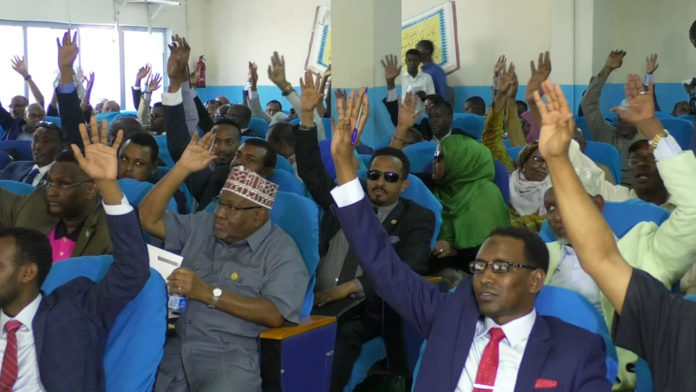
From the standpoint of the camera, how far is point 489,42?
11.0m

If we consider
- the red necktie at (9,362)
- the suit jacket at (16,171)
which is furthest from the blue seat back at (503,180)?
the red necktie at (9,362)

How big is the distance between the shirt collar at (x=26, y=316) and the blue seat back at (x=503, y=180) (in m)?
3.18

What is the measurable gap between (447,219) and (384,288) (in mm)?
2487

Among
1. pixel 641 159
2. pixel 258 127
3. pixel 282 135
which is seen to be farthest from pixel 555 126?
pixel 258 127

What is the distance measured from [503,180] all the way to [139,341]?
3.05 metres

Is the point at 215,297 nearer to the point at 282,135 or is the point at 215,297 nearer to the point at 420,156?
the point at 282,135

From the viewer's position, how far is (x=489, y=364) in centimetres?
219

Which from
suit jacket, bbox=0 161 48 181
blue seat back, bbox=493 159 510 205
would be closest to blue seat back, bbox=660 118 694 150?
blue seat back, bbox=493 159 510 205

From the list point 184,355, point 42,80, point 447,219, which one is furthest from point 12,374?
point 42,80

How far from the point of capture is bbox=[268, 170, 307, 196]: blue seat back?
4.29 metres

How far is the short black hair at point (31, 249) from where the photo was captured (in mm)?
2312

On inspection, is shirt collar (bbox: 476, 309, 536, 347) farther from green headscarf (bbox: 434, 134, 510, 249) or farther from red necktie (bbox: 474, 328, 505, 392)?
green headscarf (bbox: 434, 134, 510, 249)

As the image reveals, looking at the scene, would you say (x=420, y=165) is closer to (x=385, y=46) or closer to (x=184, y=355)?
(x=385, y=46)

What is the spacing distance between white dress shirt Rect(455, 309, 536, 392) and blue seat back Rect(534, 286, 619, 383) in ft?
0.30
